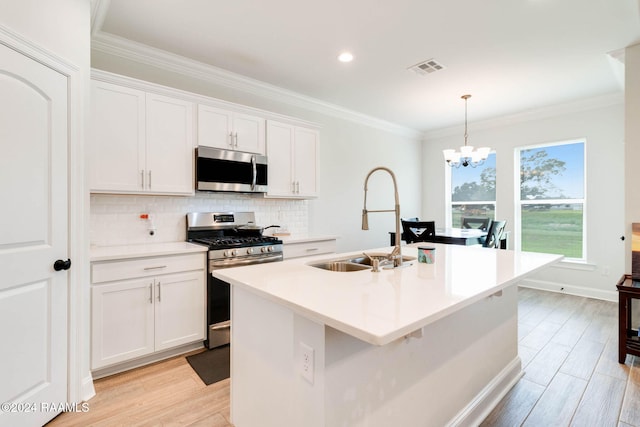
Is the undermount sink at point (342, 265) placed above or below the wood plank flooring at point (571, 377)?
above

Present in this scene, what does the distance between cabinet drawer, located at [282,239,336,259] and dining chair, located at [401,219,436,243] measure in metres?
1.06

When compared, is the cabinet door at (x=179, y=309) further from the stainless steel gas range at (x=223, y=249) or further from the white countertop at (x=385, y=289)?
the white countertop at (x=385, y=289)

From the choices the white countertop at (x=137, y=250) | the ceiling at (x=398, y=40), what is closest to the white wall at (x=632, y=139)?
the ceiling at (x=398, y=40)

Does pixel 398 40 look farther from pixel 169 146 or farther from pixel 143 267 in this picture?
pixel 143 267

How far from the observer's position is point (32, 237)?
1707 millimetres

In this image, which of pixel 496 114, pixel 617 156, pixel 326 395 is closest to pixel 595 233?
pixel 617 156

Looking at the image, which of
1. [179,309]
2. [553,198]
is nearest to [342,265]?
[179,309]

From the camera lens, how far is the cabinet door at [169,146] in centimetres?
268

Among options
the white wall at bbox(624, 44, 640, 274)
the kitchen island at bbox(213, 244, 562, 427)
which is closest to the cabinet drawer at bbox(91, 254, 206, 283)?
the kitchen island at bbox(213, 244, 562, 427)

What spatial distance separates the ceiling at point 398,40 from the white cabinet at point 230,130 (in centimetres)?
A: 56

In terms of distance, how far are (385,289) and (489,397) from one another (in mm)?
1354

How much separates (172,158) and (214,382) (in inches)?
75.0

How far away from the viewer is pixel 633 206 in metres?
2.80

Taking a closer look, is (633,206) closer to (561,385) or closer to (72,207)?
(561,385)
